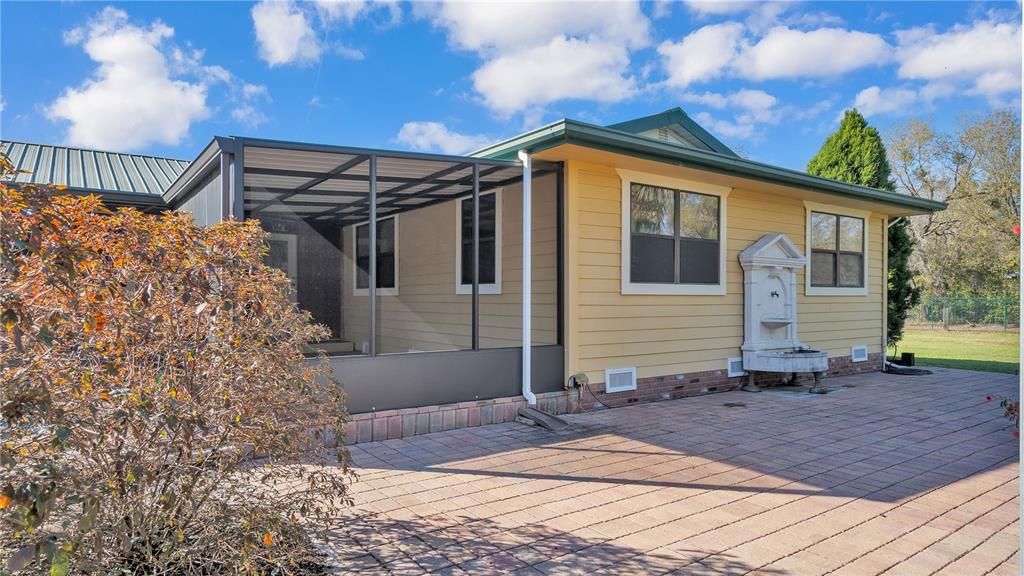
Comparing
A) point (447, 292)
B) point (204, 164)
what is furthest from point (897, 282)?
point (204, 164)

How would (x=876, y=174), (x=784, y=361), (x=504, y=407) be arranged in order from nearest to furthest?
(x=504, y=407)
(x=784, y=361)
(x=876, y=174)

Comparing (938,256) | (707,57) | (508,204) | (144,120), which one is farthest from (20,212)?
(938,256)

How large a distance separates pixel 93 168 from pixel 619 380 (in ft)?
29.7

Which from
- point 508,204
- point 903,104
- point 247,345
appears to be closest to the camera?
point 247,345

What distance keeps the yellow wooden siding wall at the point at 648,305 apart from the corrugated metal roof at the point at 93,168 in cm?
628

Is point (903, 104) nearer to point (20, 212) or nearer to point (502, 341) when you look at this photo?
point (502, 341)

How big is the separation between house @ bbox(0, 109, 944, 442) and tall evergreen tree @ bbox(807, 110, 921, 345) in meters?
2.22

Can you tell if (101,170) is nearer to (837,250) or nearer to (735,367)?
(735,367)

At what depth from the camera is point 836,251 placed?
975cm

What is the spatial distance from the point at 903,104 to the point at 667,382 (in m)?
22.1

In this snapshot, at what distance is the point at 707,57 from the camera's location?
12.6 m

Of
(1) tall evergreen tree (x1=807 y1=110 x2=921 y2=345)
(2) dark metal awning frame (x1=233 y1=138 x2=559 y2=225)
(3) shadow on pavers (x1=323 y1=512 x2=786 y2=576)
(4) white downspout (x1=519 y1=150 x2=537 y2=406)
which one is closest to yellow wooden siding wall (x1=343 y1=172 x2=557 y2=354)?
(2) dark metal awning frame (x1=233 y1=138 x2=559 y2=225)

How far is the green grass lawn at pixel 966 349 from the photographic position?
1187 cm

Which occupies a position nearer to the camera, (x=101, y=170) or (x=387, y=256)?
(x=387, y=256)
